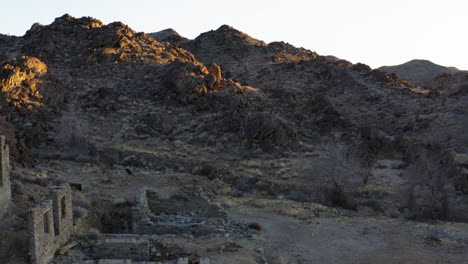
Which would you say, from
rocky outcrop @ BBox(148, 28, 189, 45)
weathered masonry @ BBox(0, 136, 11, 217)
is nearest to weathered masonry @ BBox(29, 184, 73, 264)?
weathered masonry @ BBox(0, 136, 11, 217)

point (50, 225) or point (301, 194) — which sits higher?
point (50, 225)

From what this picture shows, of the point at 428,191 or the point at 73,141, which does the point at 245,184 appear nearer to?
the point at 428,191

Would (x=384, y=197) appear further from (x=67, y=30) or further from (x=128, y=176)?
(x=67, y=30)

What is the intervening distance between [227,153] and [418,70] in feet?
190

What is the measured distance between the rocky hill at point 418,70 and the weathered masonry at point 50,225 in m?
65.6

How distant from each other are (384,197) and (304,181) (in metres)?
4.12

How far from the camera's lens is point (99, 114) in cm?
3097

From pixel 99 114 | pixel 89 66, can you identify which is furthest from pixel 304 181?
pixel 89 66

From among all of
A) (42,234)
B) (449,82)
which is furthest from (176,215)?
(449,82)

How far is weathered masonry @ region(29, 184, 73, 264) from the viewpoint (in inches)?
361

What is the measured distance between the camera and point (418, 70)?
7350 cm

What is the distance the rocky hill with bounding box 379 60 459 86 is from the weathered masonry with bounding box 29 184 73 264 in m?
65.6

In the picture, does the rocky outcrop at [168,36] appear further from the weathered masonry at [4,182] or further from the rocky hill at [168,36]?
the weathered masonry at [4,182]

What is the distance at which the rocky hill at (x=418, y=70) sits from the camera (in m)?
69.6
